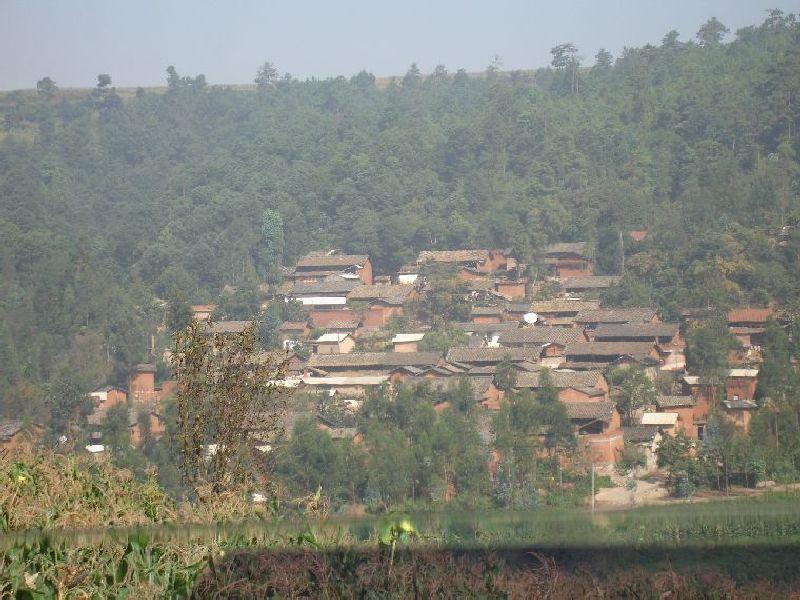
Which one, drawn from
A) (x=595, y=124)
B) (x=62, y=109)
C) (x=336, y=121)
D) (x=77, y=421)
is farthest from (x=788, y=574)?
(x=62, y=109)

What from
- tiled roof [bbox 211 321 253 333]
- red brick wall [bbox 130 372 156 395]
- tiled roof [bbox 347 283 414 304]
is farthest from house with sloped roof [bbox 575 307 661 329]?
red brick wall [bbox 130 372 156 395]

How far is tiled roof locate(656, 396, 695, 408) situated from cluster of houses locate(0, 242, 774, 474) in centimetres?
2

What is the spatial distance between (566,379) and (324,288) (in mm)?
9335

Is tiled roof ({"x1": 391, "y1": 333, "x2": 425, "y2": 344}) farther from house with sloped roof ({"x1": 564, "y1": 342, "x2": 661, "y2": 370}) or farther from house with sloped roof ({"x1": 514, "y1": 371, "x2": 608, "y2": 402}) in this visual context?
house with sloped roof ({"x1": 514, "y1": 371, "x2": 608, "y2": 402})

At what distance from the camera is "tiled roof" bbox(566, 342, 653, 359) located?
59.4 ft

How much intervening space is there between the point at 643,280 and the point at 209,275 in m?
10.3

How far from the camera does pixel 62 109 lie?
151ft

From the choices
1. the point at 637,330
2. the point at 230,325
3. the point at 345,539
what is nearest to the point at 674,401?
the point at 637,330

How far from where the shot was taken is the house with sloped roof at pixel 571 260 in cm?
2519

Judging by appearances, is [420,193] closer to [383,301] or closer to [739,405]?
[383,301]

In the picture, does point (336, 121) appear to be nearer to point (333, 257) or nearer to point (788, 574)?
point (333, 257)

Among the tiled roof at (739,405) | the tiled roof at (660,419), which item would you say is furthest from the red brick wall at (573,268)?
the tiled roof at (660,419)

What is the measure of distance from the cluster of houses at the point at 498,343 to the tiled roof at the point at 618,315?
24 millimetres

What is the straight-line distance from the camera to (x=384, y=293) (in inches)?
914
